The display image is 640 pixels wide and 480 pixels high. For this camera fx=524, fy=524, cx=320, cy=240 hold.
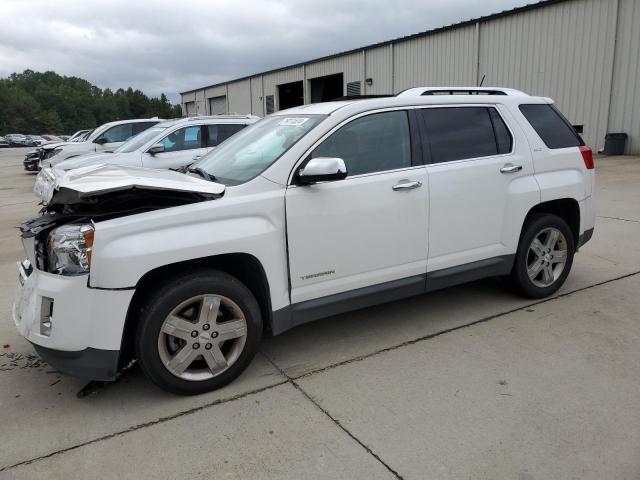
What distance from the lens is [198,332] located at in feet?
10.5

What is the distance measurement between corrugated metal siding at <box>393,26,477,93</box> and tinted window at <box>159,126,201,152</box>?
15.1 m

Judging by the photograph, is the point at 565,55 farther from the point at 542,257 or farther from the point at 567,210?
the point at 542,257

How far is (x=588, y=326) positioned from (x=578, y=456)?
1.80 m

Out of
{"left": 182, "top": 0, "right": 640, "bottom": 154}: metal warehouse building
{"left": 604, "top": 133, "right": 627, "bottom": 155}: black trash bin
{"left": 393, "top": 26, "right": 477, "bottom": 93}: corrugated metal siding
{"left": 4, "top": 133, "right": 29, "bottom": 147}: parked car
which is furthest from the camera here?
{"left": 4, "top": 133, "right": 29, "bottom": 147}: parked car

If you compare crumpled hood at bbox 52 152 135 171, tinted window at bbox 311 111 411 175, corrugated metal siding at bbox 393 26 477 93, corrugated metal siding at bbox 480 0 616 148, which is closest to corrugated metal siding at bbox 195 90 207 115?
corrugated metal siding at bbox 393 26 477 93

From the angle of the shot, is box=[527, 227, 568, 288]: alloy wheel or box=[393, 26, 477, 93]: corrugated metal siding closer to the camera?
box=[527, 227, 568, 288]: alloy wheel

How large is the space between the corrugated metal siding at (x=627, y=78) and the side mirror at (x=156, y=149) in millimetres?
14977

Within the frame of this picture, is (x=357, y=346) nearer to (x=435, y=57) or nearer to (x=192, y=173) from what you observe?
(x=192, y=173)

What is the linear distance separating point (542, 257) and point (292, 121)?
2.55 meters

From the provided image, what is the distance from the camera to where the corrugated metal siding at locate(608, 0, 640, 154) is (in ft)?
53.8

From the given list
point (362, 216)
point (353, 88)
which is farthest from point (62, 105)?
point (362, 216)

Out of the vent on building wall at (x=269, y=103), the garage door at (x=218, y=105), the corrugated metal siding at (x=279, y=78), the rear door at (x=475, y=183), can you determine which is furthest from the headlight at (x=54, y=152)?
the garage door at (x=218, y=105)

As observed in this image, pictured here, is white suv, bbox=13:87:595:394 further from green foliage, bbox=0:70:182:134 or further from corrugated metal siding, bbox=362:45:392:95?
green foliage, bbox=0:70:182:134

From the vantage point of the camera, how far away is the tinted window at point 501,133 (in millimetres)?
4393
